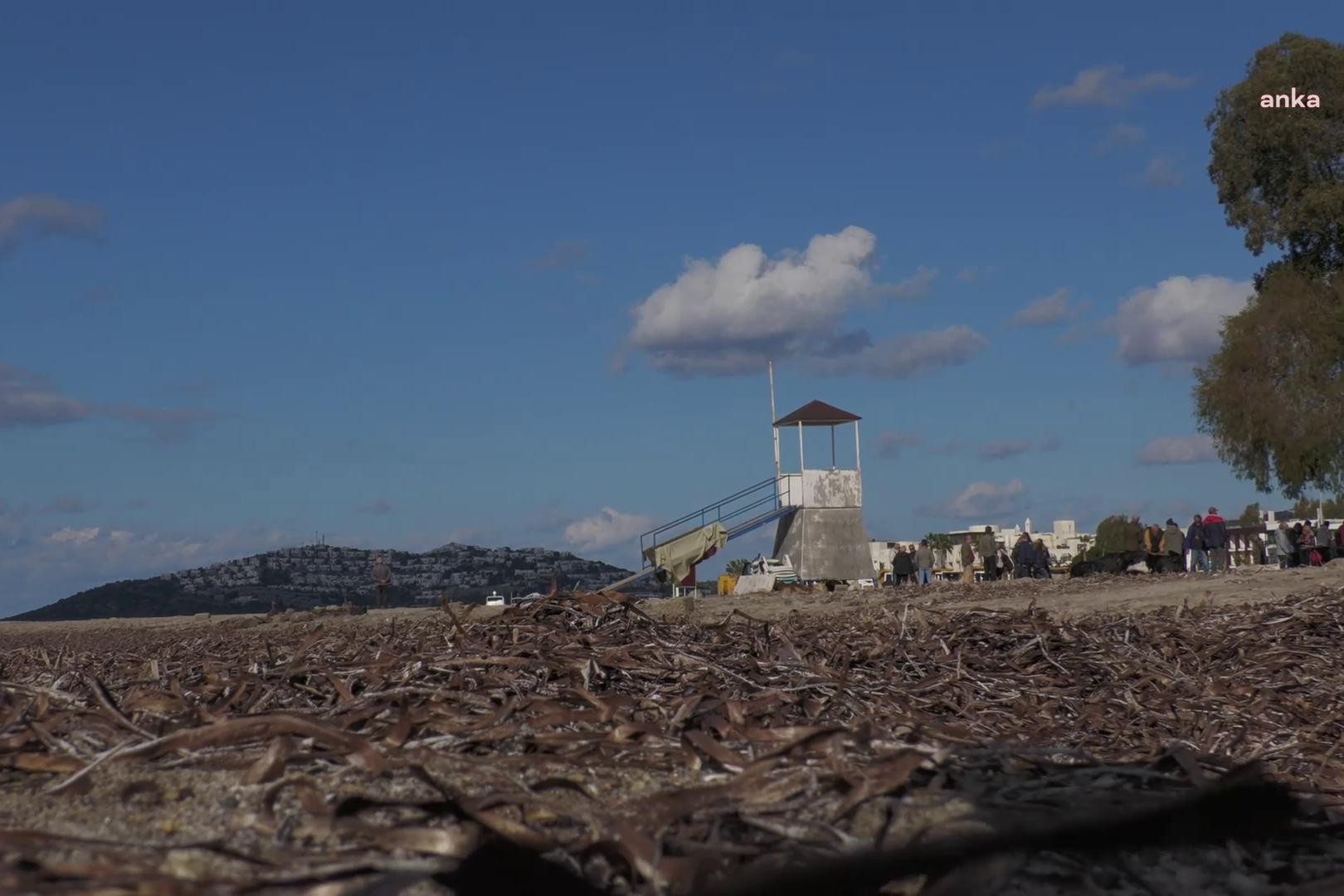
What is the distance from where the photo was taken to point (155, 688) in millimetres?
4301

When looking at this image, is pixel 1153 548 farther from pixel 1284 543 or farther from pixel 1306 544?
pixel 1306 544

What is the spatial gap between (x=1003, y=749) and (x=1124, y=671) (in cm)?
281

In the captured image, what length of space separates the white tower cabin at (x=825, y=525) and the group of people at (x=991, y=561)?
326 cm

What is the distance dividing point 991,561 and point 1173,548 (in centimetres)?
609

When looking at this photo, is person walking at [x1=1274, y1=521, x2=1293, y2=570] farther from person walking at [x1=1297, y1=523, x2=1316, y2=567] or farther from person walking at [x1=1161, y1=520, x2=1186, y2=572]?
person walking at [x1=1161, y1=520, x2=1186, y2=572]

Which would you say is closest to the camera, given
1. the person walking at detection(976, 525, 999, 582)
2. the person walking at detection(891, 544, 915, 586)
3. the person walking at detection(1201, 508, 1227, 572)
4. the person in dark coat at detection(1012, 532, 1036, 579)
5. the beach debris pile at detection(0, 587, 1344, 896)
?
the beach debris pile at detection(0, 587, 1344, 896)

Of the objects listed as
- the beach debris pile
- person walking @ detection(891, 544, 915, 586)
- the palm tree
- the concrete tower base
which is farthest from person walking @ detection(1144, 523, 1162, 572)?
the palm tree

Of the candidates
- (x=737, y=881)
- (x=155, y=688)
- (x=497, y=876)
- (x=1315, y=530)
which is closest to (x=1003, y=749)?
(x=737, y=881)

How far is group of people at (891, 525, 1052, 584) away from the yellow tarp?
5.69m

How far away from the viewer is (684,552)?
3931 cm

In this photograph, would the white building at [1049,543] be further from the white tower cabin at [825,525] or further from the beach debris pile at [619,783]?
the beach debris pile at [619,783]

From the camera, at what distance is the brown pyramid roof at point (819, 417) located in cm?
4284

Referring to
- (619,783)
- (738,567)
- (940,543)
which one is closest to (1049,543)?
(940,543)

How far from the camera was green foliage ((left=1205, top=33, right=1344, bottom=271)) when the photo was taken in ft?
127
